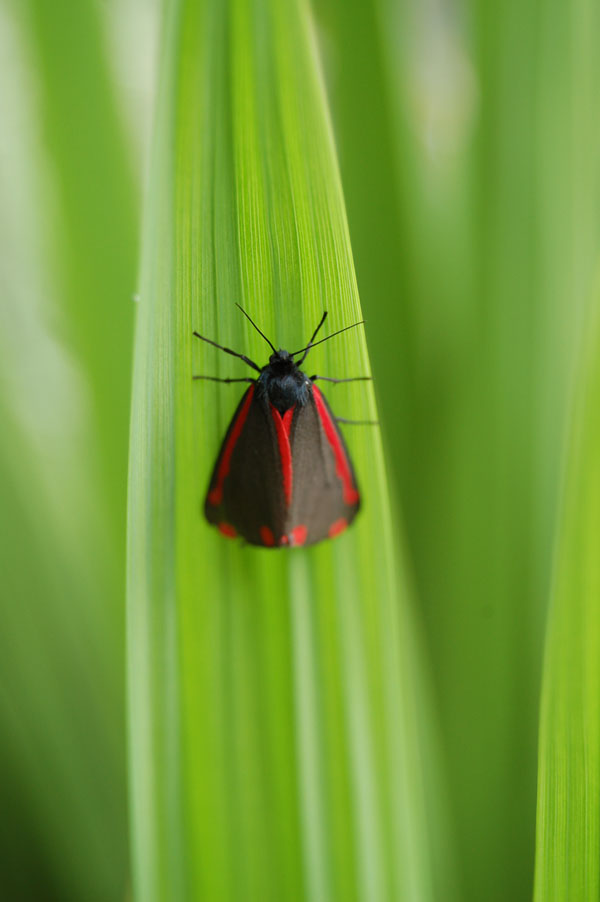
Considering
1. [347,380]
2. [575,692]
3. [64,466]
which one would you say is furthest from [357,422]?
[64,466]

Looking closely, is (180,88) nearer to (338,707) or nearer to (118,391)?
(118,391)

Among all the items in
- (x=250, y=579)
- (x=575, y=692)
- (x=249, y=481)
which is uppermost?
(x=249, y=481)

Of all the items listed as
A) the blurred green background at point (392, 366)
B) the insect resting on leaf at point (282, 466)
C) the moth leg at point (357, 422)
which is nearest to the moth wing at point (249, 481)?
the insect resting on leaf at point (282, 466)

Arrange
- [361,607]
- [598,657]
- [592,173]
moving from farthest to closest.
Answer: [592,173]
[361,607]
[598,657]

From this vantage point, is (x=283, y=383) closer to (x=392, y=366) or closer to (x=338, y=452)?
(x=338, y=452)

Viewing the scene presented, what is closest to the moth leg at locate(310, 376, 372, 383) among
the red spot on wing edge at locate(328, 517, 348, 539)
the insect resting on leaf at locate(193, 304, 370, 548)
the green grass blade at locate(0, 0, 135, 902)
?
the insect resting on leaf at locate(193, 304, 370, 548)

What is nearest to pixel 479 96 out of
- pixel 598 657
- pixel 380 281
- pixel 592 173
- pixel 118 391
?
pixel 592 173

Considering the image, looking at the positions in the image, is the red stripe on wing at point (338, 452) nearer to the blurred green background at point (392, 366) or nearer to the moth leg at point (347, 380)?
the moth leg at point (347, 380)
